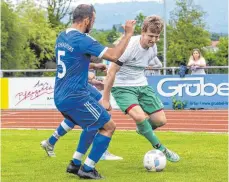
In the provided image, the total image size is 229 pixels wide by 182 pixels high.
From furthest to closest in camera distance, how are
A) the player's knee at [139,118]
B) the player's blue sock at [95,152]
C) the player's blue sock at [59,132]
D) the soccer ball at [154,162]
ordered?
the player's blue sock at [59,132] < the player's knee at [139,118] < the soccer ball at [154,162] < the player's blue sock at [95,152]

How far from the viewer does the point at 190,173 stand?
833cm

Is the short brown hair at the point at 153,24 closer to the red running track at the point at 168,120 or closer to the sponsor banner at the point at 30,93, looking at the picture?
the red running track at the point at 168,120

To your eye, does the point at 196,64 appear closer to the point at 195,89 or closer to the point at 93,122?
the point at 195,89

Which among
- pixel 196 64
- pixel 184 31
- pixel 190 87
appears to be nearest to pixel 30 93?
pixel 190 87

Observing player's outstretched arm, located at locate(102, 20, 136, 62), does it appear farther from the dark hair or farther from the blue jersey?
the dark hair

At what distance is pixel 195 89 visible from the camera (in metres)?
20.3

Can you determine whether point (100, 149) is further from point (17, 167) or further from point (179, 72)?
point (179, 72)

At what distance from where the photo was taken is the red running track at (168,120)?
660 inches

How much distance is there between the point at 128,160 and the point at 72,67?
2477 mm

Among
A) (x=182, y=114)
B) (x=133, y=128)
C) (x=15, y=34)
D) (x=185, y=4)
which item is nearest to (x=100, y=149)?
(x=133, y=128)

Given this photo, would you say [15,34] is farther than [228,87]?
Yes

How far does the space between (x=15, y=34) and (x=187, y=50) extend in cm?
1727

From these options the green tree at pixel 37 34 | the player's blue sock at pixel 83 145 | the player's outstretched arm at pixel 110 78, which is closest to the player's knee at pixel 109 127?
the player's blue sock at pixel 83 145

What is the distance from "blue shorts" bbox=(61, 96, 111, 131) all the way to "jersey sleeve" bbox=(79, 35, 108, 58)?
2.04ft
